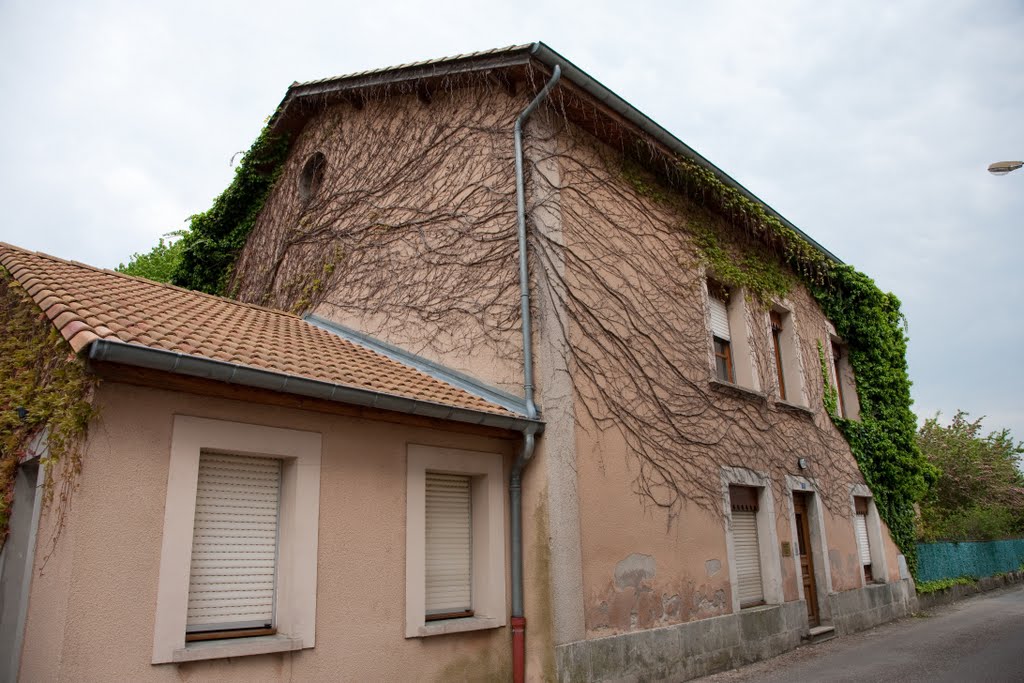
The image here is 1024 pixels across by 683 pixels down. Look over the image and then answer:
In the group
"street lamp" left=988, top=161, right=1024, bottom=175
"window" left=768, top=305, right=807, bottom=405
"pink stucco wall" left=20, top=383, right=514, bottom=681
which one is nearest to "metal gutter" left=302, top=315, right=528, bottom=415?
"pink stucco wall" left=20, top=383, right=514, bottom=681

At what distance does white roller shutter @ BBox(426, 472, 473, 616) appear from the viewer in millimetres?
7168

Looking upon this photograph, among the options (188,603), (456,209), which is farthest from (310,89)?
(188,603)

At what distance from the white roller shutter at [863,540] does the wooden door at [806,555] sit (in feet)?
7.02

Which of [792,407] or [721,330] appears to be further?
[792,407]

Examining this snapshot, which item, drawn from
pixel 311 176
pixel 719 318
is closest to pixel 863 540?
pixel 719 318

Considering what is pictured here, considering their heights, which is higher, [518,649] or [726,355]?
[726,355]

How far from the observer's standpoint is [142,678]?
4.95 m

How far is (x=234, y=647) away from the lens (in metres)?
5.35

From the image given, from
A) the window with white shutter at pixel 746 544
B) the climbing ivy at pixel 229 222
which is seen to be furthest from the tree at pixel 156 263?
the window with white shutter at pixel 746 544

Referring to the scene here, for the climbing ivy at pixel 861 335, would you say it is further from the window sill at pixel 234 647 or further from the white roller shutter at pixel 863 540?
the window sill at pixel 234 647

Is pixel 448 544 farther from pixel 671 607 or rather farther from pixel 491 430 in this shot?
pixel 671 607

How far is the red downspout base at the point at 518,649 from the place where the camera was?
7.03 meters

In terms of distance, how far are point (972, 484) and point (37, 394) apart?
1056 inches

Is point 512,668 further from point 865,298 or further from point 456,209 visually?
point 865,298
